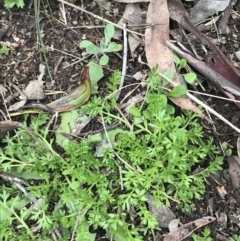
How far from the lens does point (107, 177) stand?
243 cm

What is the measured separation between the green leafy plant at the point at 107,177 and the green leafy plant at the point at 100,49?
130 mm

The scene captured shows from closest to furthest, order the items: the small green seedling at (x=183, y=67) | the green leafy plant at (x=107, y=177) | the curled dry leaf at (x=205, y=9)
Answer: the green leafy plant at (x=107, y=177) → the small green seedling at (x=183, y=67) → the curled dry leaf at (x=205, y=9)

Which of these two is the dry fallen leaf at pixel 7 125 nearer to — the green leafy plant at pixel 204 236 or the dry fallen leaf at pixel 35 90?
the dry fallen leaf at pixel 35 90

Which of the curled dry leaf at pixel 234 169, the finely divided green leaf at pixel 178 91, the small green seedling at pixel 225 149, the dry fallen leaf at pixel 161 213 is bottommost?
the dry fallen leaf at pixel 161 213

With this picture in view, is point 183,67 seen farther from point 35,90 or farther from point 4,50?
point 4,50

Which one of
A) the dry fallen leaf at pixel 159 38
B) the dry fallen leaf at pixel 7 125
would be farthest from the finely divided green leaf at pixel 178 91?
the dry fallen leaf at pixel 7 125

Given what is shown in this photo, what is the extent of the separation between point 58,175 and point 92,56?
551 mm

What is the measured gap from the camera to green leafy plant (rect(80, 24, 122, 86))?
2.52 m

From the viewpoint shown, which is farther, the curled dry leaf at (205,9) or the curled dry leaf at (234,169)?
the curled dry leaf at (205,9)

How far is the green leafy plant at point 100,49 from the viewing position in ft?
8.25

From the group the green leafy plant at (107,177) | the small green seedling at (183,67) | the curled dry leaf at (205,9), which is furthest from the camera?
the curled dry leaf at (205,9)

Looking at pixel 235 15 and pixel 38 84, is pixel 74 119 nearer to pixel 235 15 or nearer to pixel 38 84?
pixel 38 84

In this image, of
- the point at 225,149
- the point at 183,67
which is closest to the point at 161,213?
the point at 225,149

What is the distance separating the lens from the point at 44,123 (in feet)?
8.22
